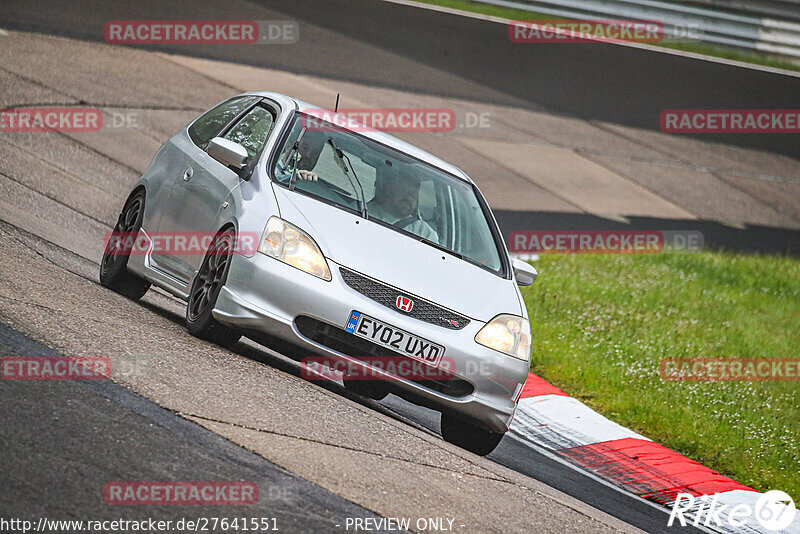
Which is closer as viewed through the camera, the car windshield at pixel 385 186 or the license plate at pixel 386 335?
the license plate at pixel 386 335

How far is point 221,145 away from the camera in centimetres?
739

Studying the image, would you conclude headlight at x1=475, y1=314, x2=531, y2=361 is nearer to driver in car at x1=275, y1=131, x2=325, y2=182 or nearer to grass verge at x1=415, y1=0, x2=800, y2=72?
driver in car at x1=275, y1=131, x2=325, y2=182

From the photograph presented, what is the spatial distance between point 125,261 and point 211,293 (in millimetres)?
1589

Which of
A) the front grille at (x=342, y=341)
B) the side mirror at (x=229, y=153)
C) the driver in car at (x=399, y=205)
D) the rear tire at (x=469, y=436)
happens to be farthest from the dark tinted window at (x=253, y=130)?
the rear tire at (x=469, y=436)

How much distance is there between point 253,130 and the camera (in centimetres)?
815

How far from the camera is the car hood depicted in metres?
6.82

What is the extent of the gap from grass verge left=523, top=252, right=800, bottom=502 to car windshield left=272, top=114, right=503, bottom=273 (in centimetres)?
252

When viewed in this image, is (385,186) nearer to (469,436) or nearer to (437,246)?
(437,246)

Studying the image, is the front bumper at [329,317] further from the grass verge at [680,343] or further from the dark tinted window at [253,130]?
the grass verge at [680,343]

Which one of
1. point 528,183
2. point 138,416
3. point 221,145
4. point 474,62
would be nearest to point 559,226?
point 528,183

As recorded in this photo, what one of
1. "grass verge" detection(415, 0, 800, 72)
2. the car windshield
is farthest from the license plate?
"grass verge" detection(415, 0, 800, 72)

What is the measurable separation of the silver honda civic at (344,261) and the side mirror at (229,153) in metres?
0.01

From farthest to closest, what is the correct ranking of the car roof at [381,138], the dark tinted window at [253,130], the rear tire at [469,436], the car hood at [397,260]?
the car roof at [381,138]
the dark tinted window at [253,130]
the rear tire at [469,436]
the car hood at [397,260]

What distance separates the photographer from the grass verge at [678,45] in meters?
23.1
